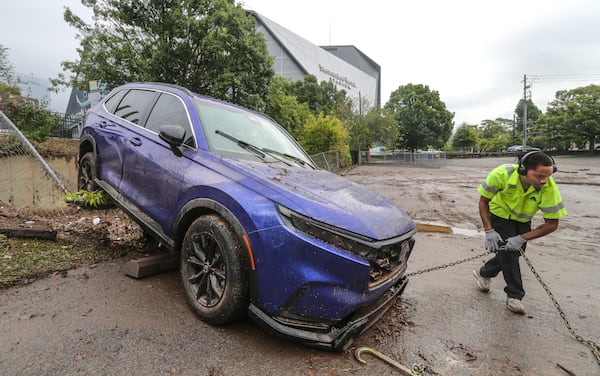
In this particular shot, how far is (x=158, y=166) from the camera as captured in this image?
10.0 feet

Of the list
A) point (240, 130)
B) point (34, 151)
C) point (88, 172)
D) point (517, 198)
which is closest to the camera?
point (517, 198)

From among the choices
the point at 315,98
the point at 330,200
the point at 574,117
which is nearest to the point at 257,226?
the point at 330,200

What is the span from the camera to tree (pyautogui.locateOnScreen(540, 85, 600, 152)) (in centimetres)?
4903

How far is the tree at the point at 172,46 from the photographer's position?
487 inches

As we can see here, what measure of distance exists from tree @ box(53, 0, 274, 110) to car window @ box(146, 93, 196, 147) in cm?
966

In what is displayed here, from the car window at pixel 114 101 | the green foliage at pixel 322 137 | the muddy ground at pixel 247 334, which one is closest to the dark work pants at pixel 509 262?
the muddy ground at pixel 247 334

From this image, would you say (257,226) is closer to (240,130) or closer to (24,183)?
(240,130)

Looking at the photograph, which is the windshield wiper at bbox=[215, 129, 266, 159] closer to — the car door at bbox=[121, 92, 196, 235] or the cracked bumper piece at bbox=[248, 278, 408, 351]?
the car door at bbox=[121, 92, 196, 235]

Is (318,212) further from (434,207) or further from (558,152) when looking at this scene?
(558,152)

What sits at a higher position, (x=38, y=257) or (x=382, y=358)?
(x=38, y=257)

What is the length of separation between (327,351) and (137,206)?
226 cm

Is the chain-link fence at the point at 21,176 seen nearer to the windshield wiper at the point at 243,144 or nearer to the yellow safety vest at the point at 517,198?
the windshield wiper at the point at 243,144

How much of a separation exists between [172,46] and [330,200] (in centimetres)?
1278

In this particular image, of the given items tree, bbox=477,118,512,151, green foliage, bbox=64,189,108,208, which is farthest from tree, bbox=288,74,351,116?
tree, bbox=477,118,512,151
